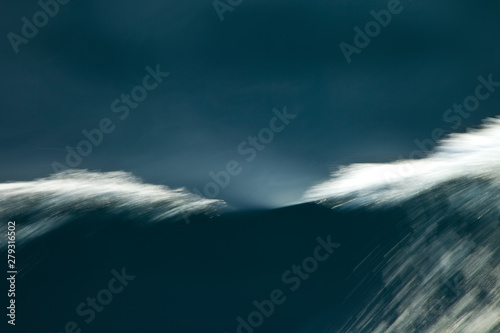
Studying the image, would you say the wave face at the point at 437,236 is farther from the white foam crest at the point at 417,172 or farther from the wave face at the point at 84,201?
the wave face at the point at 84,201

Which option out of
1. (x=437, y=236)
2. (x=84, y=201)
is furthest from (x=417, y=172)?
(x=84, y=201)

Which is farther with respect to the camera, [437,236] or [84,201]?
A: [84,201]

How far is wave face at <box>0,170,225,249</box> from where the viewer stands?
1551 millimetres

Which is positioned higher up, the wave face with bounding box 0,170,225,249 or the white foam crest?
the wave face with bounding box 0,170,225,249

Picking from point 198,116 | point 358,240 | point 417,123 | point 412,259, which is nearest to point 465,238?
point 412,259

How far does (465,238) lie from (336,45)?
78 cm

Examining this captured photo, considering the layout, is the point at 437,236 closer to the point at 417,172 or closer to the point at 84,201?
the point at 417,172

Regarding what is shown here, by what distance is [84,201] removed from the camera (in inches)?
63.6

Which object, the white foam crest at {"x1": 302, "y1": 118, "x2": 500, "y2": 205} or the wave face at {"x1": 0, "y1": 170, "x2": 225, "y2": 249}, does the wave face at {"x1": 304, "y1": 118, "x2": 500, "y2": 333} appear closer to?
the white foam crest at {"x1": 302, "y1": 118, "x2": 500, "y2": 205}

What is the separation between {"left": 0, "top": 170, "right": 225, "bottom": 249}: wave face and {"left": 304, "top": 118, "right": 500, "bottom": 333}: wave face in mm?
405

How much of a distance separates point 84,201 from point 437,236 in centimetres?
108

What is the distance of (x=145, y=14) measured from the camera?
6.06ft

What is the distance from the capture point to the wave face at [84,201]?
1.55 meters

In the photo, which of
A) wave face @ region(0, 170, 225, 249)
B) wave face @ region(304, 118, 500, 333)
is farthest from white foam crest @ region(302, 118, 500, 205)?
wave face @ region(0, 170, 225, 249)
